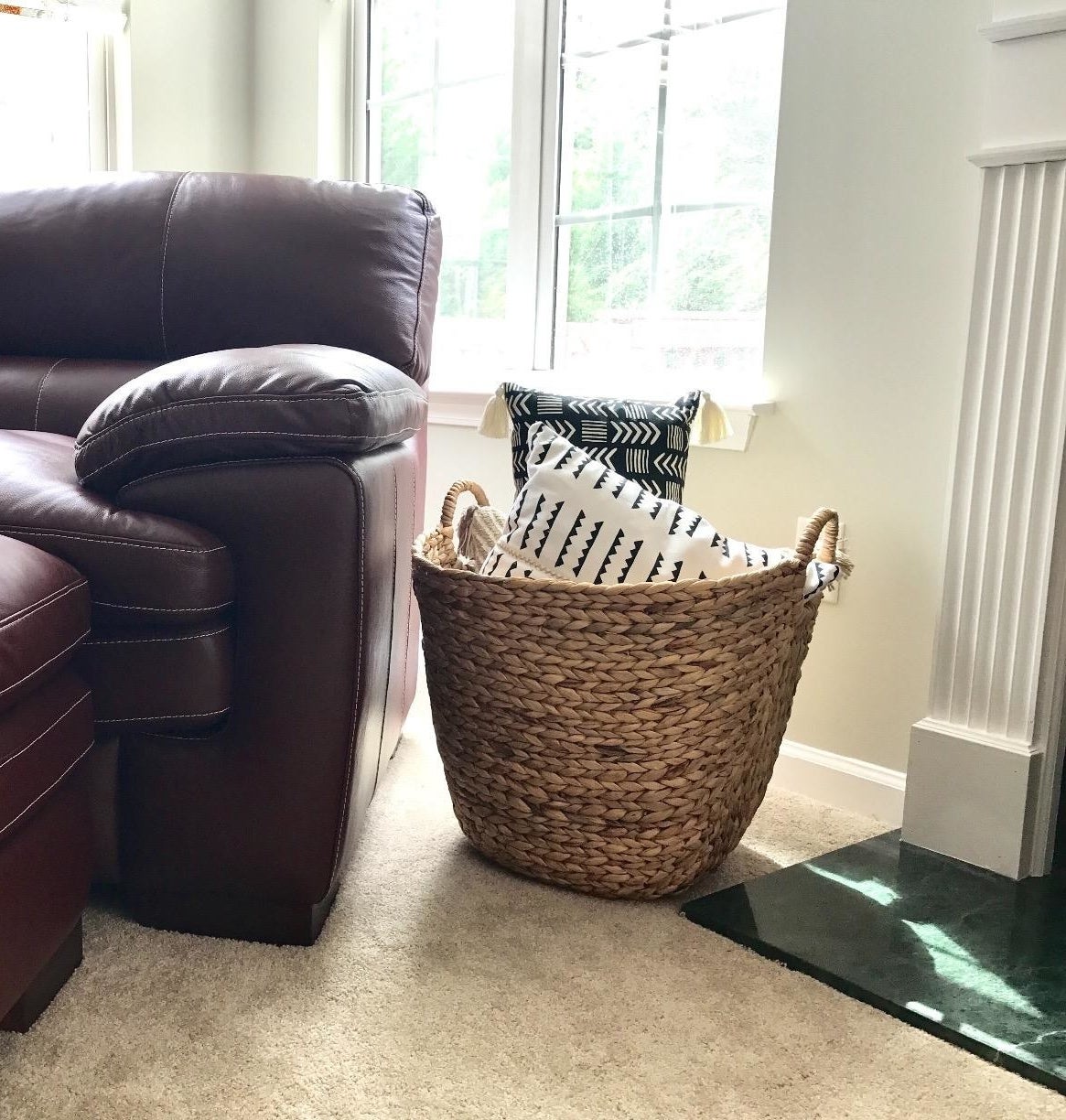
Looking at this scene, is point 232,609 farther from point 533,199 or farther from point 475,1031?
point 533,199

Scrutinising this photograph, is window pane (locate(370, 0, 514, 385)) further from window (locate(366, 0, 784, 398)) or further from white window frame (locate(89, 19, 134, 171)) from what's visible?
white window frame (locate(89, 19, 134, 171))

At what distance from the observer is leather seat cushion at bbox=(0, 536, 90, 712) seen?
106cm

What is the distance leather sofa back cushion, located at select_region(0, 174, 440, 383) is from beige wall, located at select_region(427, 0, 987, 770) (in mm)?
648

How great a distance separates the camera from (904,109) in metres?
1.77

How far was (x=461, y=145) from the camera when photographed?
9.36 feet

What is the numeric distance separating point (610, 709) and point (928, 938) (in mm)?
478

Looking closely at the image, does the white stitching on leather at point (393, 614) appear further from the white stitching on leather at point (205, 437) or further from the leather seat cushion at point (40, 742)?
Result: the leather seat cushion at point (40, 742)

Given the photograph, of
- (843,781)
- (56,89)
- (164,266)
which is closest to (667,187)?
(164,266)

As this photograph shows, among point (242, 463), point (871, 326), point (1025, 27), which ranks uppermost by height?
point (1025, 27)

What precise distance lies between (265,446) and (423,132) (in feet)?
6.28

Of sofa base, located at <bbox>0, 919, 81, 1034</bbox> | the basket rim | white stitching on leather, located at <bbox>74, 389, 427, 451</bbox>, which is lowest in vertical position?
sofa base, located at <bbox>0, 919, 81, 1034</bbox>

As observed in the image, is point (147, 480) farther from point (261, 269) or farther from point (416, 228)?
A: point (416, 228)

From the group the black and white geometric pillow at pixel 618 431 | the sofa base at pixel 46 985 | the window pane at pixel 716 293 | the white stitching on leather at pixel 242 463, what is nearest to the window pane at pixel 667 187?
the window pane at pixel 716 293

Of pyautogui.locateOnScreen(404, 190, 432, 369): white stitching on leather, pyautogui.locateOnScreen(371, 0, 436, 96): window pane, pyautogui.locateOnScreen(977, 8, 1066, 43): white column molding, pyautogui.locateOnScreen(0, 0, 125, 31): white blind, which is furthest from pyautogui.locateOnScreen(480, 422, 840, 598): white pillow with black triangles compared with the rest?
pyautogui.locateOnScreen(0, 0, 125, 31): white blind
